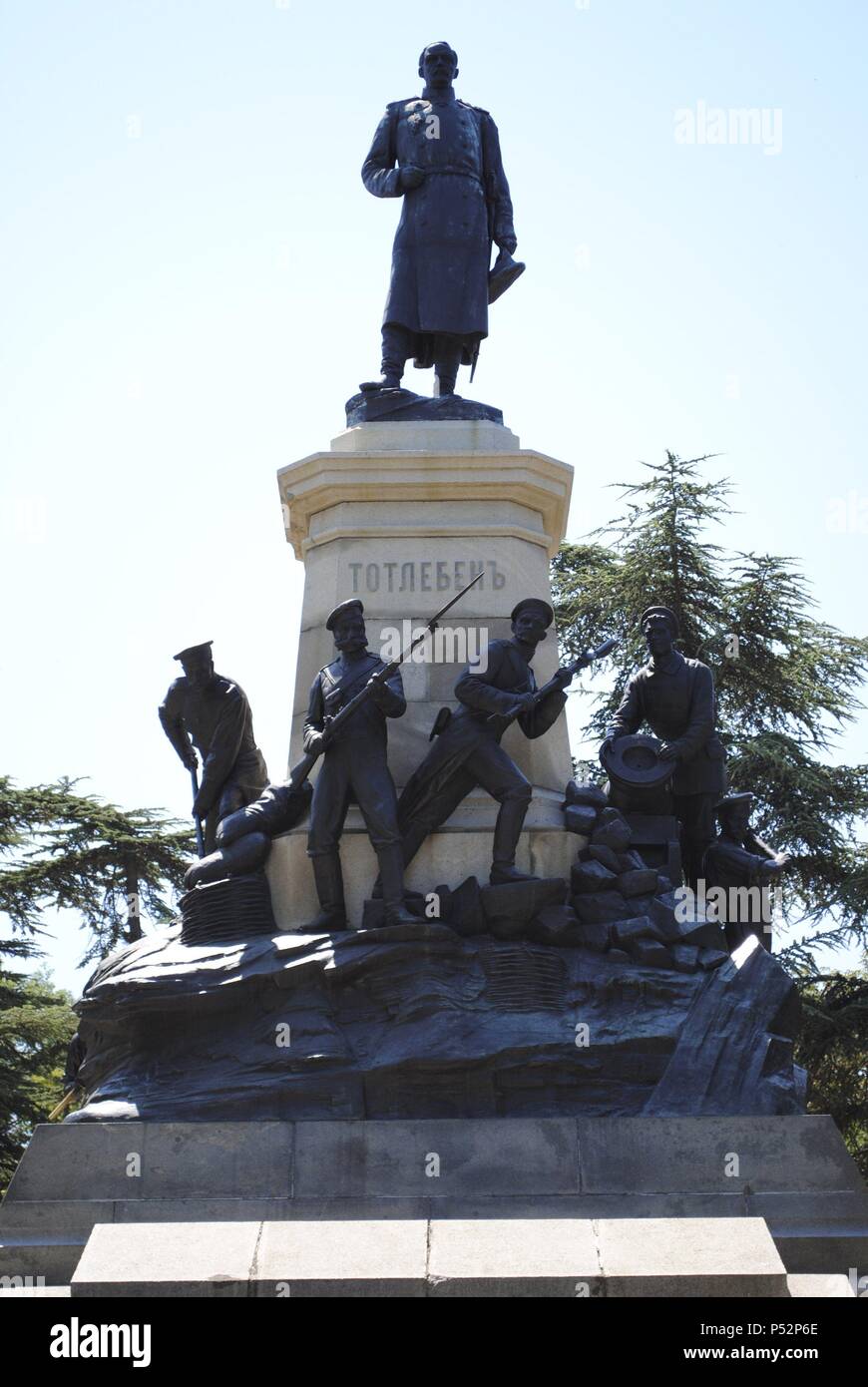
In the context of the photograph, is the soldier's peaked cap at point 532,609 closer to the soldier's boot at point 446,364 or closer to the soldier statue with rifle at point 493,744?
the soldier statue with rifle at point 493,744

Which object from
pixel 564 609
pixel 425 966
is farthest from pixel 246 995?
pixel 564 609

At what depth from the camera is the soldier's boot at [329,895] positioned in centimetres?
1491

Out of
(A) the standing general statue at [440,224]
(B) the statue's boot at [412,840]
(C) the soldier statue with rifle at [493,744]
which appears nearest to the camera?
(C) the soldier statue with rifle at [493,744]

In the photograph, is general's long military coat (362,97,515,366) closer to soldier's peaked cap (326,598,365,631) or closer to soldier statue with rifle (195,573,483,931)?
soldier statue with rifle (195,573,483,931)

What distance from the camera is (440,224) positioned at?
17766 mm

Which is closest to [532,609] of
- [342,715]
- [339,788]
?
[342,715]

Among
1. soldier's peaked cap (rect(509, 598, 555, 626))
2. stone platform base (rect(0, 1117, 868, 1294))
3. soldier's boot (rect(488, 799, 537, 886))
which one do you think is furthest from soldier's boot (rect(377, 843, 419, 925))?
soldier's peaked cap (rect(509, 598, 555, 626))

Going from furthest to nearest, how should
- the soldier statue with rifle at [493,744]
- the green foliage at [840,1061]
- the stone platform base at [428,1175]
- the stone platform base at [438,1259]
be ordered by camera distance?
the green foliage at [840,1061], the soldier statue with rifle at [493,744], the stone platform base at [428,1175], the stone platform base at [438,1259]

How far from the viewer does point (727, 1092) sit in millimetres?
13852

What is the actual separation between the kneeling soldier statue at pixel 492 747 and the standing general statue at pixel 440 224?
296 cm

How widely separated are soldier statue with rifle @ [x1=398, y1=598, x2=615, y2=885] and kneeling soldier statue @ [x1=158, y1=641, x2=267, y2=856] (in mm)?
1437

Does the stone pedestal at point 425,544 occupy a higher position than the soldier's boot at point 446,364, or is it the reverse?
the soldier's boot at point 446,364

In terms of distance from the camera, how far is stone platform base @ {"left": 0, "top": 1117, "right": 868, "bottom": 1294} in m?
13.1

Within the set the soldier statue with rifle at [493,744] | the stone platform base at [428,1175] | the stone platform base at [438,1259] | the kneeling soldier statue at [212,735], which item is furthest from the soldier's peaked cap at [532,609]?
the stone platform base at [438,1259]
